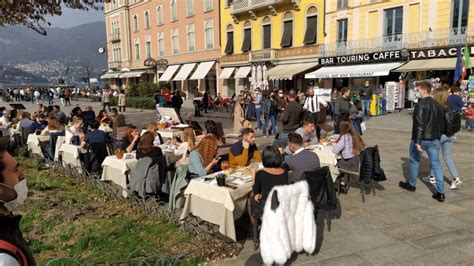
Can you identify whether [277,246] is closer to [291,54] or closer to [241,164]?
[241,164]

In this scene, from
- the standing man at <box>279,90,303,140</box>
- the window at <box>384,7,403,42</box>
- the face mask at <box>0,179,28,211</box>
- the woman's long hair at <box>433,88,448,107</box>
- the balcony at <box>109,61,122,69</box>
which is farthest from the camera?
the balcony at <box>109,61,122,69</box>

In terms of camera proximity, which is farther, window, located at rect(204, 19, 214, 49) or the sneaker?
window, located at rect(204, 19, 214, 49)

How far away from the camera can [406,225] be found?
16.1 ft

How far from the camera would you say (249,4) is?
29.1m

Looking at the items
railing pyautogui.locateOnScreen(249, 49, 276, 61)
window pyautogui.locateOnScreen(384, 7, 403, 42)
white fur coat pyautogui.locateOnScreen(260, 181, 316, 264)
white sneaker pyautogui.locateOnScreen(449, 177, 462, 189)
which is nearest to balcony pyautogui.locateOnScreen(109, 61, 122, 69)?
railing pyautogui.locateOnScreen(249, 49, 276, 61)

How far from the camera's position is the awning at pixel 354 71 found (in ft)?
66.8

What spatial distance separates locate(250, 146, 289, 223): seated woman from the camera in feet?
12.6

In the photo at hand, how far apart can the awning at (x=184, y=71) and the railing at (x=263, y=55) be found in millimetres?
8957

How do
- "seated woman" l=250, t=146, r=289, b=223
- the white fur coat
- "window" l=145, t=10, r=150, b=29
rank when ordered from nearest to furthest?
the white fur coat
"seated woman" l=250, t=146, r=289, b=223
"window" l=145, t=10, r=150, b=29

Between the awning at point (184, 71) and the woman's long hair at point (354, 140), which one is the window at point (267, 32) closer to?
the awning at point (184, 71)

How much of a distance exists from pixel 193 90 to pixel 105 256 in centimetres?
3426

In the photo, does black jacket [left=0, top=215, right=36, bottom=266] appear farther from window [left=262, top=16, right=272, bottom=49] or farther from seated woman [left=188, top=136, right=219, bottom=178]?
window [left=262, top=16, right=272, bottom=49]

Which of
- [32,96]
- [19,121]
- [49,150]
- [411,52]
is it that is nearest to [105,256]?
[49,150]

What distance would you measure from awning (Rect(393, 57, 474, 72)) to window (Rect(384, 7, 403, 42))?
2096 mm
